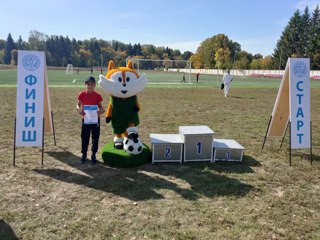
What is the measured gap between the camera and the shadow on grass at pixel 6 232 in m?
3.57

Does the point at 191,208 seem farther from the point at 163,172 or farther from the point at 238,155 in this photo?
the point at 238,155

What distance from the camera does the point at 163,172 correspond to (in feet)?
19.4

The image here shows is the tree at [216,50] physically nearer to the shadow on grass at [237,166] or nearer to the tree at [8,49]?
the tree at [8,49]

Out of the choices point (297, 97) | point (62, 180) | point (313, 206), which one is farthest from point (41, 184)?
point (297, 97)

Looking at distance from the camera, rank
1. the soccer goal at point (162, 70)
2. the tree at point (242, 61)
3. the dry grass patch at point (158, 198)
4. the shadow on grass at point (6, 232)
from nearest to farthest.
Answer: the shadow on grass at point (6, 232) < the dry grass patch at point (158, 198) < the soccer goal at point (162, 70) < the tree at point (242, 61)

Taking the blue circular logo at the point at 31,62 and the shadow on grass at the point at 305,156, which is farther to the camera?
the shadow on grass at the point at 305,156

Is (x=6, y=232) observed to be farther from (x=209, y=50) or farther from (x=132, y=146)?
(x=209, y=50)

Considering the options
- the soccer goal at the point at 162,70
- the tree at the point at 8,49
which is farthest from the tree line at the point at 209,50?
the soccer goal at the point at 162,70

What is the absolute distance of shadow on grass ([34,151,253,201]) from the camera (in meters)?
4.97

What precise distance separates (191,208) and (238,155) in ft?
8.33

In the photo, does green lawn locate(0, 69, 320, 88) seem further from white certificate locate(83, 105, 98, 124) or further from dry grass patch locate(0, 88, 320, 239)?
dry grass patch locate(0, 88, 320, 239)

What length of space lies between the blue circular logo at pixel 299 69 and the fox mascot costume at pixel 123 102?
324 centimetres

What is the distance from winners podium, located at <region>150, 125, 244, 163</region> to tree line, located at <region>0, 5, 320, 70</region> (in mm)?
52371

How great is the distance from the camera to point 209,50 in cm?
9300
